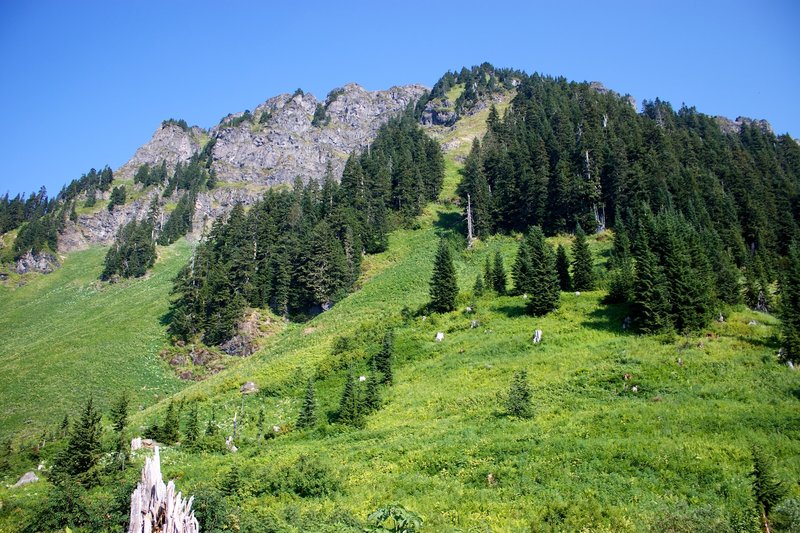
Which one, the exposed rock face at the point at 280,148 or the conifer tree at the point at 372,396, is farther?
the exposed rock face at the point at 280,148

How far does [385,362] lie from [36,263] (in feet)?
391

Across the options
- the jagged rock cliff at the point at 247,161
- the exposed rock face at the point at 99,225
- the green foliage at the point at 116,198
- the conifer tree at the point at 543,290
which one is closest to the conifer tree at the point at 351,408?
the conifer tree at the point at 543,290

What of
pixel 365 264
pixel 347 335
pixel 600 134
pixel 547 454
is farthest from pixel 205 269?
pixel 600 134

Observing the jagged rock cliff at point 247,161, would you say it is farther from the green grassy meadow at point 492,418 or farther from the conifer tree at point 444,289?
the conifer tree at point 444,289

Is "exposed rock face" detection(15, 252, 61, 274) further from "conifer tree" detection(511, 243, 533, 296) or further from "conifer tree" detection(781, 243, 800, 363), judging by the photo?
"conifer tree" detection(781, 243, 800, 363)

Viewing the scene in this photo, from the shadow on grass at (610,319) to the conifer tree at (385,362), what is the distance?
53.6 ft

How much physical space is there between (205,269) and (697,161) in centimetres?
8840

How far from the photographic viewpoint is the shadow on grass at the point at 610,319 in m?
38.0

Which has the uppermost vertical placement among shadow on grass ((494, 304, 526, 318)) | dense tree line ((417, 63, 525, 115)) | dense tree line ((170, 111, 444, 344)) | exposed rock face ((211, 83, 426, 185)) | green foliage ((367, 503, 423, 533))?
dense tree line ((417, 63, 525, 115))

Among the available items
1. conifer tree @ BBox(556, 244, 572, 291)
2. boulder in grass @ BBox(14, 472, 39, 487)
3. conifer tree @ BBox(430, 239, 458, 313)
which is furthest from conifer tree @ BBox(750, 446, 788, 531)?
conifer tree @ BBox(556, 244, 572, 291)

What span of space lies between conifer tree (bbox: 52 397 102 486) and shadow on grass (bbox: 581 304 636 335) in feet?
115

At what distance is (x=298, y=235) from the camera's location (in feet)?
264

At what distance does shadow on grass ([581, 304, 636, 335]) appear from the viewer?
38000mm

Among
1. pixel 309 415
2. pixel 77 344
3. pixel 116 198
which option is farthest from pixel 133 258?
pixel 309 415
